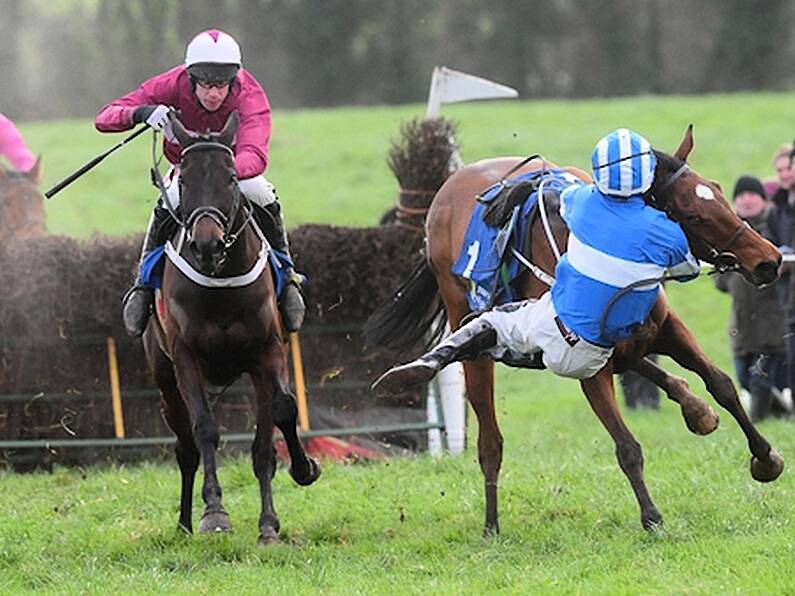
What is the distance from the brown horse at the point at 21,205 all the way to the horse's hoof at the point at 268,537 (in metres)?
5.08

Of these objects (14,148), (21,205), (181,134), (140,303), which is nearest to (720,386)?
→ (181,134)

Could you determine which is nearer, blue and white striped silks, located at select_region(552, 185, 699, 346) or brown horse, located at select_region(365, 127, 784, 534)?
blue and white striped silks, located at select_region(552, 185, 699, 346)

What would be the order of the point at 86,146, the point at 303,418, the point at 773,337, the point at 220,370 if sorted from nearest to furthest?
the point at 220,370 → the point at 303,418 → the point at 773,337 → the point at 86,146

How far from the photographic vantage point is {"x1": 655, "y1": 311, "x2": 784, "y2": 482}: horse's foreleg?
7594 mm

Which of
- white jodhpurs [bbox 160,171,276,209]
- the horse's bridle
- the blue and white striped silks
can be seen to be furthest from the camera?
white jodhpurs [bbox 160,171,276,209]

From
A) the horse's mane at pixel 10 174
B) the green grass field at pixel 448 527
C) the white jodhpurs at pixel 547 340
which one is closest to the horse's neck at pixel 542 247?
the white jodhpurs at pixel 547 340

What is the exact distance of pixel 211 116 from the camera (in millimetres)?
8484

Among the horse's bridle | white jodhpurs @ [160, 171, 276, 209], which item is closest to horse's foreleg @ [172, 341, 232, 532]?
white jodhpurs @ [160, 171, 276, 209]

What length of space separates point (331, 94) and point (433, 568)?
4284 centimetres

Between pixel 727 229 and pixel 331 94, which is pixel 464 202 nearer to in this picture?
pixel 727 229

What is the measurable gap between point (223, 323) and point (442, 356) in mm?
1352

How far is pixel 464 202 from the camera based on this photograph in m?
9.12

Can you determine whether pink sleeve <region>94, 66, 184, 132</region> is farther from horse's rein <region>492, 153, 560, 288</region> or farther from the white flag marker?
the white flag marker

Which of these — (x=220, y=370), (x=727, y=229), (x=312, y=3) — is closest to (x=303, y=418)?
(x=220, y=370)
